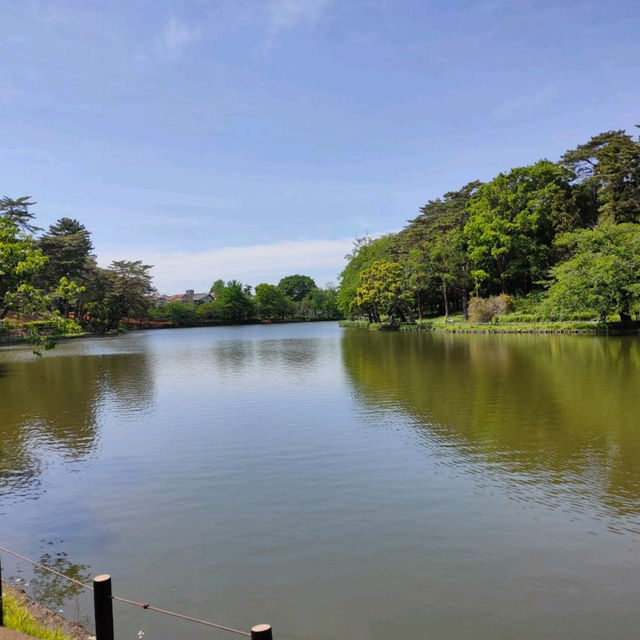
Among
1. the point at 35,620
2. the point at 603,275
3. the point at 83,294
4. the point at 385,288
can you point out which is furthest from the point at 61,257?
the point at 35,620

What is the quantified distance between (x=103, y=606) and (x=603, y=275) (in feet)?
124

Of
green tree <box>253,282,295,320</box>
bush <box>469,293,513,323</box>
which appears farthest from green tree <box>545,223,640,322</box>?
green tree <box>253,282,295,320</box>

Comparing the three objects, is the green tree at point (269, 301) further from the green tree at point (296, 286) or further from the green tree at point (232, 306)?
the green tree at point (296, 286)

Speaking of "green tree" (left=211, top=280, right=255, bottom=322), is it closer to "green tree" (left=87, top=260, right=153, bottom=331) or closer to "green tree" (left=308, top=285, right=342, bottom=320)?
"green tree" (left=308, top=285, right=342, bottom=320)

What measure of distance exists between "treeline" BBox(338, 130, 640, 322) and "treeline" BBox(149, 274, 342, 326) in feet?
156

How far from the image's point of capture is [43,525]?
23.7 feet

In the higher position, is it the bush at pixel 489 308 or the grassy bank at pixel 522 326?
the bush at pixel 489 308

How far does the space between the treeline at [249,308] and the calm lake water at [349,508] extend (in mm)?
87262

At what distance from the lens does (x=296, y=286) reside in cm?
14412

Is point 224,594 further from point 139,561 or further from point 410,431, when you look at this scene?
point 410,431

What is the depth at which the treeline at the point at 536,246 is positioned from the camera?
3666 cm

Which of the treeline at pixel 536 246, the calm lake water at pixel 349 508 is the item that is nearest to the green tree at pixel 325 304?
the treeline at pixel 536 246

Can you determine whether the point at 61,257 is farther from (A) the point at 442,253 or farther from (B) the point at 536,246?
(B) the point at 536,246

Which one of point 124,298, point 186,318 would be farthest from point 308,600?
point 186,318
